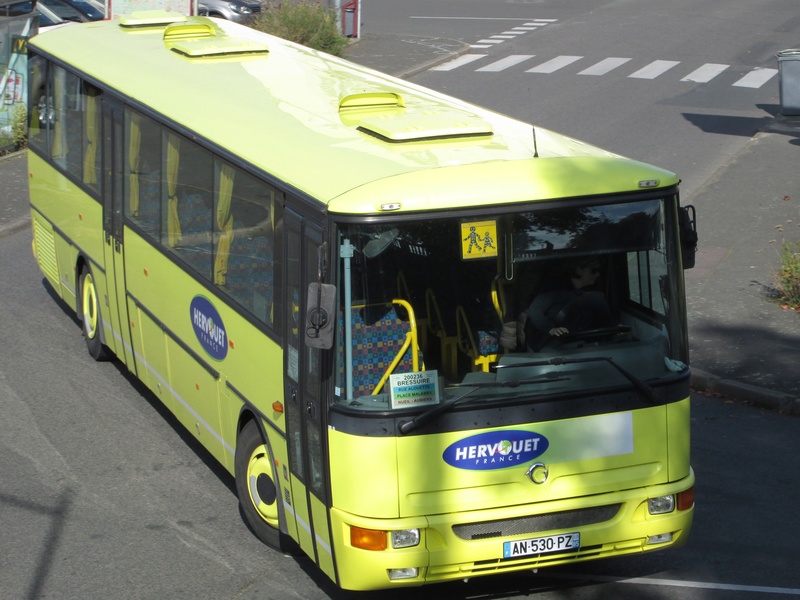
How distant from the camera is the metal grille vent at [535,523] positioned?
21.0 ft

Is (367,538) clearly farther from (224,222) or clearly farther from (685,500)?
(224,222)

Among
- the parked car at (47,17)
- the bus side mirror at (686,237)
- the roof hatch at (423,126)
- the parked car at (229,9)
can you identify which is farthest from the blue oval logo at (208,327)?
the parked car at (229,9)

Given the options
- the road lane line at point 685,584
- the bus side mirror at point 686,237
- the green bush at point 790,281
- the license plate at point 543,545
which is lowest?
the road lane line at point 685,584

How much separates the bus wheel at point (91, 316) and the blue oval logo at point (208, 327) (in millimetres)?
2968

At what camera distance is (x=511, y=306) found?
6668mm

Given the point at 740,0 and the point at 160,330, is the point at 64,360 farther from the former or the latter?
the point at 740,0

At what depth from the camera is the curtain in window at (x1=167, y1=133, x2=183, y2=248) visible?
8.89 metres

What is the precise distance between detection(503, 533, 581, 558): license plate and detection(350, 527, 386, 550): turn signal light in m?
0.69

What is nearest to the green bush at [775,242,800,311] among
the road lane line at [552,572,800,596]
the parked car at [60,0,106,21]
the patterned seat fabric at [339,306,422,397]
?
the road lane line at [552,572,800,596]

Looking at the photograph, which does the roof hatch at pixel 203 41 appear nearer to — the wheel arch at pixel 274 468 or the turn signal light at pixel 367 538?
the wheel arch at pixel 274 468

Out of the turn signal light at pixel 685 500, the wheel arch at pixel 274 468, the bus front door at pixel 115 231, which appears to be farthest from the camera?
the bus front door at pixel 115 231

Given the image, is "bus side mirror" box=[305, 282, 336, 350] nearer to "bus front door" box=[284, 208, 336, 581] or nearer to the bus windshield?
the bus windshield

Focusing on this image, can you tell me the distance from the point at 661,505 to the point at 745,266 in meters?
7.69

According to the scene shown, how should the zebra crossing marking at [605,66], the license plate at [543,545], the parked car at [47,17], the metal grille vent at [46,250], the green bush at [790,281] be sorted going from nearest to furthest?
1. the license plate at [543,545]
2. the green bush at [790,281]
3. the metal grille vent at [46,250]
4. the parked car at [47,17]
5. the zebra crossing marking at [605,66]
